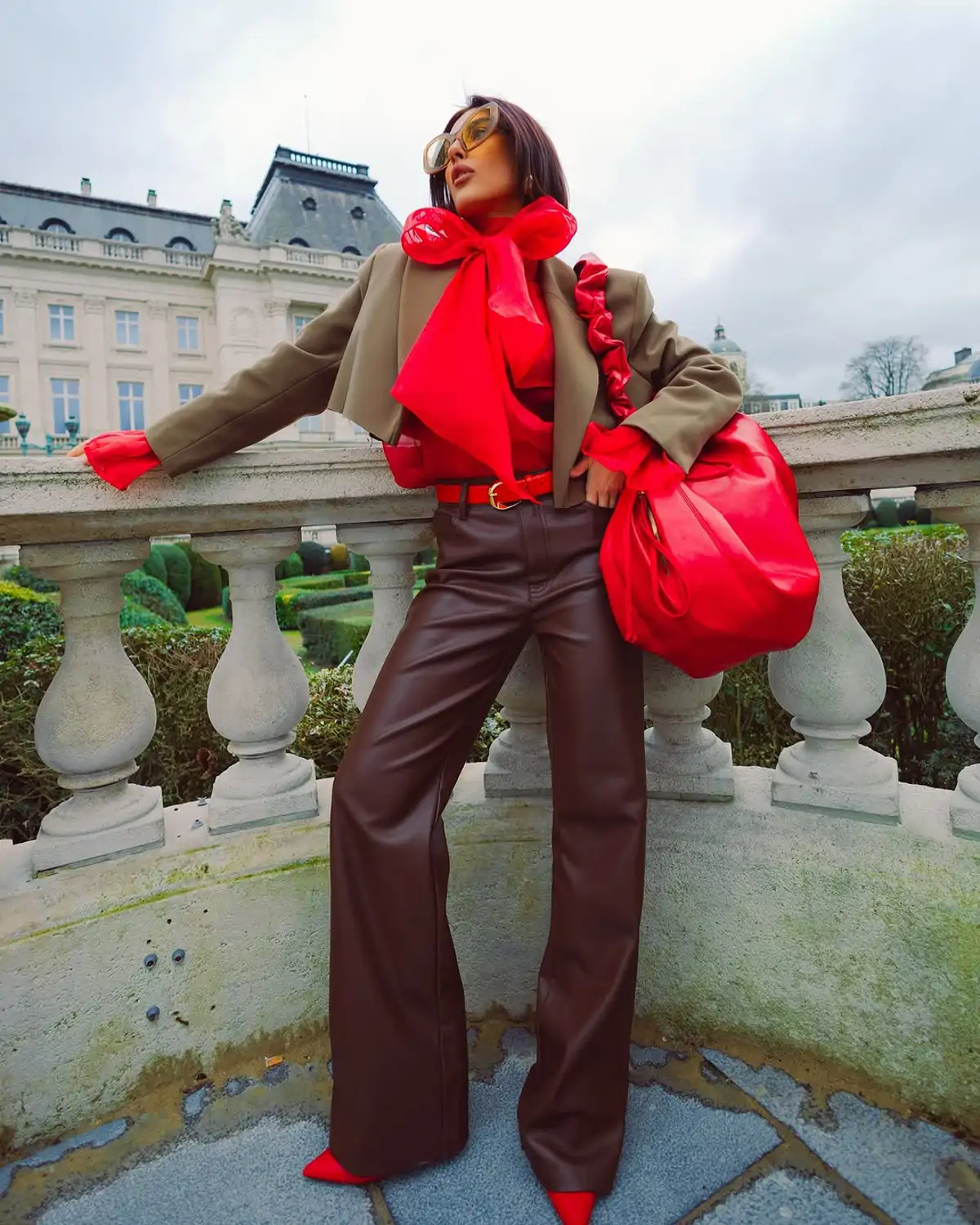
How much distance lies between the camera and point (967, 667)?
1484mm

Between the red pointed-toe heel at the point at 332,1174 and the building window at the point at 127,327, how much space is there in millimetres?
39241

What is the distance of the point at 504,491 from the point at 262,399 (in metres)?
0.52

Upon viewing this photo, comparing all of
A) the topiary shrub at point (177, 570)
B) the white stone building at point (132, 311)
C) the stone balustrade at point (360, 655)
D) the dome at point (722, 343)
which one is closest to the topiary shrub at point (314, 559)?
the topiary shrub at point (177, 570)

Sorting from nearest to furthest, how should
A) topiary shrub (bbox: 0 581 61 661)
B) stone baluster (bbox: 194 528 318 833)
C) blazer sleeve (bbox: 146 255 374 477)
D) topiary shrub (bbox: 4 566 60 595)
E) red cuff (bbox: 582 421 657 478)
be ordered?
red cuff (bbox: 582 421 657 478)
blazer sleeve (bbox: 146 255 374 477)
stone baluster (bbox: 194 528 318 833)
topiary shrub (bbox: 0 581 61 661)
topiary shrub (bbox: 4 566 60 595)

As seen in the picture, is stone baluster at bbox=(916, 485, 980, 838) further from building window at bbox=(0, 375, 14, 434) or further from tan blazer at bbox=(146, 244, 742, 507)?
building window at bbox=(0, 375, 14, 434)

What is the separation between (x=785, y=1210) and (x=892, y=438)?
4.46 ft

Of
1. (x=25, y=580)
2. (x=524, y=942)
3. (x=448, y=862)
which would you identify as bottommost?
(x=524, y=942)

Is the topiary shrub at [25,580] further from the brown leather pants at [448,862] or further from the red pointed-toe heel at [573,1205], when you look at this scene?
the red pointed-toe heel at [573,1205]

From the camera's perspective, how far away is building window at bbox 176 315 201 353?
35281 millimetres

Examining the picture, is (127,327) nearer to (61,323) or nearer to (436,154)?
(61,323)

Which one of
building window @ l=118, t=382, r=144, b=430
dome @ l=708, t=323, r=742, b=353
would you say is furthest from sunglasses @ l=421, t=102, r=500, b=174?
dome @ l=708, t=323, r=742, b=353

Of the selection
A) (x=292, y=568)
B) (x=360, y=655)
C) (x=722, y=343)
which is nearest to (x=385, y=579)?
(x=360, y=655)

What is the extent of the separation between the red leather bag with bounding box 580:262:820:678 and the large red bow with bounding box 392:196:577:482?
0.71ft

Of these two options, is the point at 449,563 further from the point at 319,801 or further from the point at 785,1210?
the point at 785,1210
